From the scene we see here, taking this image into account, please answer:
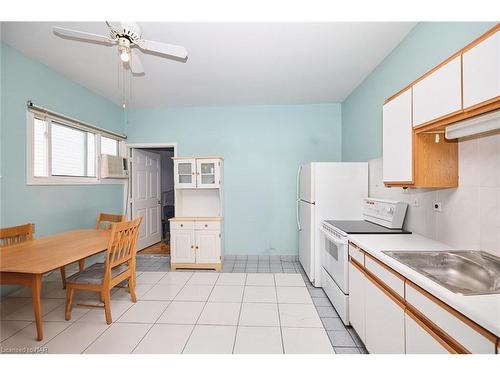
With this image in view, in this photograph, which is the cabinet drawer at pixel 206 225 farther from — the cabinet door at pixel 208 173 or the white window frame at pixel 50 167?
the white window frame at pixel 50 167

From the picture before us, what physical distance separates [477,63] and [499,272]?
1.08 meters

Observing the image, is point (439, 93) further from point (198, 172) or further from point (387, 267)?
point (198, 172)

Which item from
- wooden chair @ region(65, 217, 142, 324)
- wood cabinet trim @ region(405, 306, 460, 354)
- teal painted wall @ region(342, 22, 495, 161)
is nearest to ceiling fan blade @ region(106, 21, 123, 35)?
wooden chair @ region(65, 217, 142, 324)

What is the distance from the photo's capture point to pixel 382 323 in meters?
1.40

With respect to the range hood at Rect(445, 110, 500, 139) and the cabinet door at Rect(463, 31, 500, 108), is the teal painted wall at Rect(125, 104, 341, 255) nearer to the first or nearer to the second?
the range hood at Rect(445, 110, 500, 139)

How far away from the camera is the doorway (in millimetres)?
4129

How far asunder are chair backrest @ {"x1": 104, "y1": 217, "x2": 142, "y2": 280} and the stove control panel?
2564 millimetres

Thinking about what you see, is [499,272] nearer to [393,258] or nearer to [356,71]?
[393,258]

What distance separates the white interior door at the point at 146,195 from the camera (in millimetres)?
4202

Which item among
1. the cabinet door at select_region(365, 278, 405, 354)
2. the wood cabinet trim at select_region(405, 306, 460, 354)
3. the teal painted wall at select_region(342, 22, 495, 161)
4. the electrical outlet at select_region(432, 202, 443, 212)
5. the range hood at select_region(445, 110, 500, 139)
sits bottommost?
the cabinet door at select_region(365, 278, 405, 354)

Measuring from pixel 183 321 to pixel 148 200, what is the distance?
10.1 ft

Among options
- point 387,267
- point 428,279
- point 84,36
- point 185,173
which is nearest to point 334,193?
point 387,267

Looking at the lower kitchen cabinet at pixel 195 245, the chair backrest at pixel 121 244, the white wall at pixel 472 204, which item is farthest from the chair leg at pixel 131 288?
the white wall at pixel 472 204
